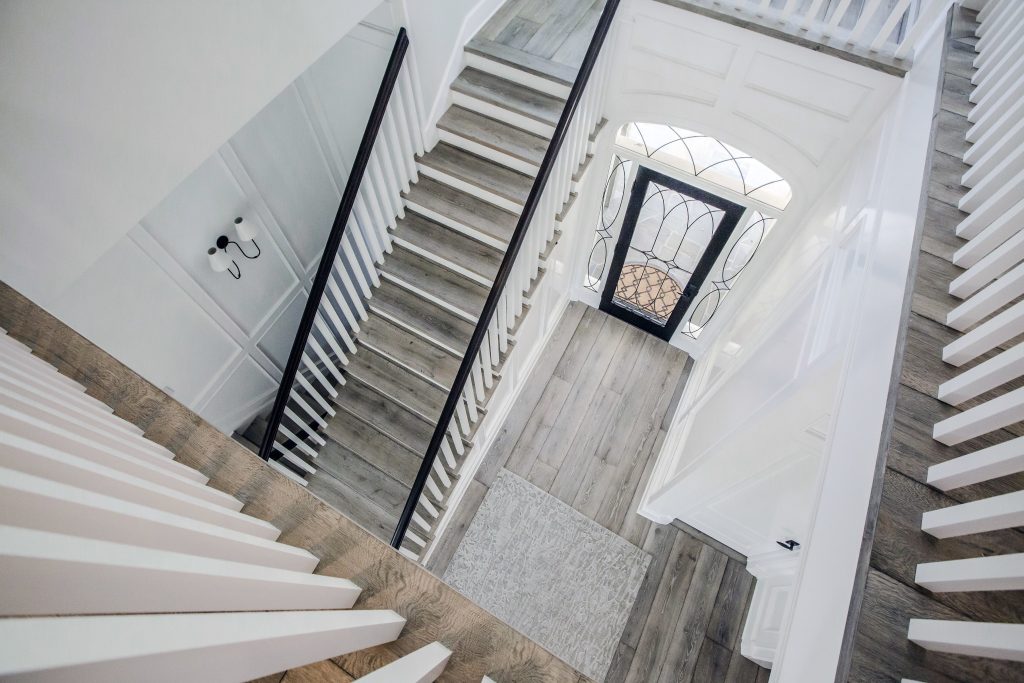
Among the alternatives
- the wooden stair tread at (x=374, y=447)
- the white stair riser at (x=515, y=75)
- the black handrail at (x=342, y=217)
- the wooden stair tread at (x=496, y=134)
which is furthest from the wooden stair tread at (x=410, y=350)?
the white stair riser at (x=515, y=75)

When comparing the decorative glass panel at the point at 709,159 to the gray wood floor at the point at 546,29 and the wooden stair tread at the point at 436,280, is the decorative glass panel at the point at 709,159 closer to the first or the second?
the gray wood floor at the point at 546,29

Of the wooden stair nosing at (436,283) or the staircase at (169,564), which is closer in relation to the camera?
the staircase at (169,564)

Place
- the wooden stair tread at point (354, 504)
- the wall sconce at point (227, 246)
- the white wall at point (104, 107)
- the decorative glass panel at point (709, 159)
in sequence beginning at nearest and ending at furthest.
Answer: the white wall at point (104, 107) → the wall sconce at point (227, 246) → the wooden stair tread at point (354, 504) → the decorative glass panel at point (709, 159)

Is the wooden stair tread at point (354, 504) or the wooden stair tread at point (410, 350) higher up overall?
the wooden stair tread at point (410, 350)

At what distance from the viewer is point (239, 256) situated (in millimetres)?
2885

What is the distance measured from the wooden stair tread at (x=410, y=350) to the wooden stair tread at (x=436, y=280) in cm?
31

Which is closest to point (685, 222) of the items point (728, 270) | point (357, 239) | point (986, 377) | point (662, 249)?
point (662, 249)

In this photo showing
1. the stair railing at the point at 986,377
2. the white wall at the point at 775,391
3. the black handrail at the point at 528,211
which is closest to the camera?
the stair railing at the point at 986,377

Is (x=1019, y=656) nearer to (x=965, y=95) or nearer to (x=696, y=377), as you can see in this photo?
(x=965, y=95)

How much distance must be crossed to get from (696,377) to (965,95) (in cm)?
275

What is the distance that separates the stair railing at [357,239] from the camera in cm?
253

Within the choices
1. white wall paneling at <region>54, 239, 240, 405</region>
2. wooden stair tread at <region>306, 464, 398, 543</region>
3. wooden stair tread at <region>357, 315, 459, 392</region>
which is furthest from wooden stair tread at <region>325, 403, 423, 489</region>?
white wall paneling at <region>54, 239, 240, 405</region>

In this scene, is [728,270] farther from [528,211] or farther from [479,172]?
[528,211]

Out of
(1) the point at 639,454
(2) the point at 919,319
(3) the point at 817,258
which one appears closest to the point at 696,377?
(1) the point at 639,454
